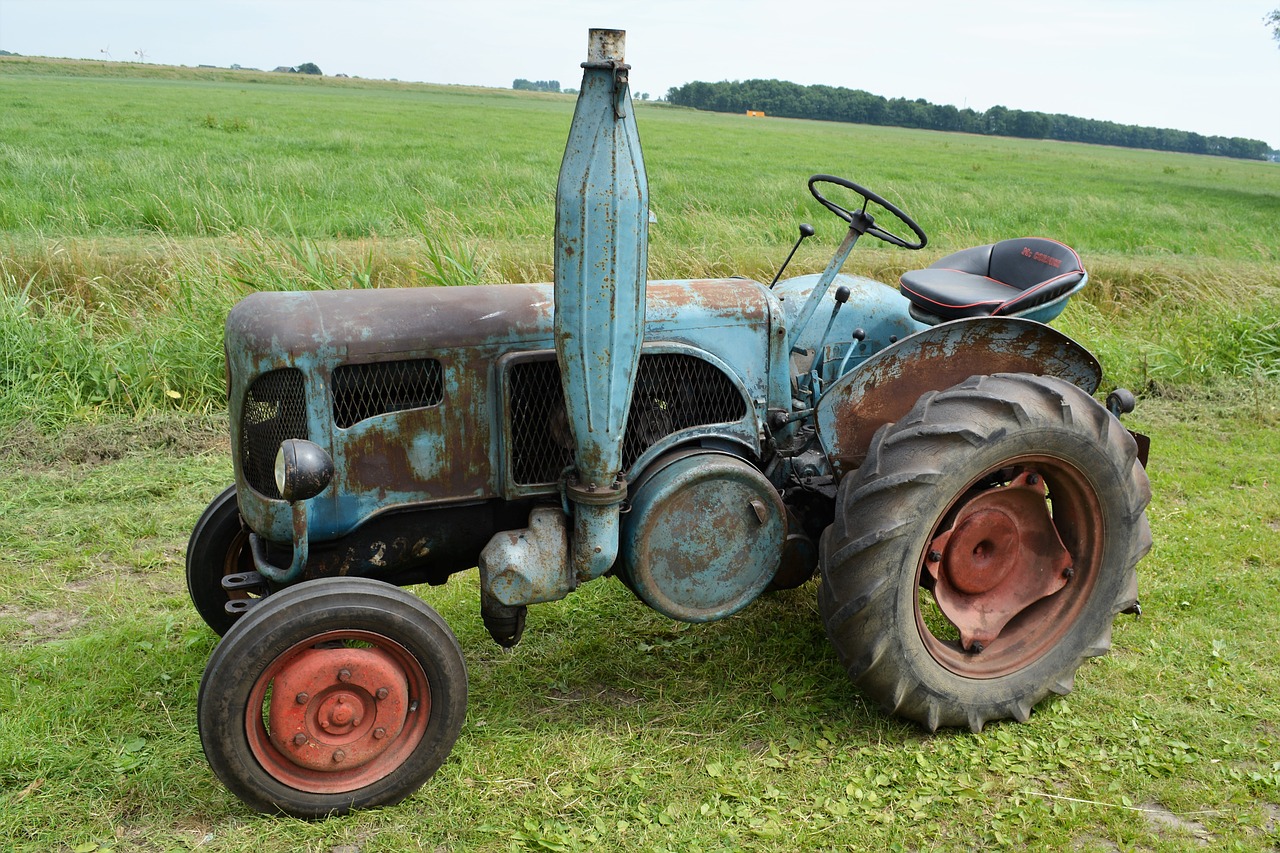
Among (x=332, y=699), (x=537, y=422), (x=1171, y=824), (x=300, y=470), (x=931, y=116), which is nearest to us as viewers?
(x=300, y=470)

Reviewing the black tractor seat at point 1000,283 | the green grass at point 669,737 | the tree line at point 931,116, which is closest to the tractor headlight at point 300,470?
the green grass at point 669,737

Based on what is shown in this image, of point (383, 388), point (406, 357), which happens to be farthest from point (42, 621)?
point (406, 357)

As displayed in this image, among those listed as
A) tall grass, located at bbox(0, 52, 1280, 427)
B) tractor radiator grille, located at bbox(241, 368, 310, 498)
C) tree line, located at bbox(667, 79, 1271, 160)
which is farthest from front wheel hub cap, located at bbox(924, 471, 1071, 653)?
tree line, located at bbox(667, 79, 1271, 160)

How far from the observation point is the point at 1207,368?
6.88m

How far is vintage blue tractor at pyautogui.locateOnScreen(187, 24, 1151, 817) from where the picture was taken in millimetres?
2494

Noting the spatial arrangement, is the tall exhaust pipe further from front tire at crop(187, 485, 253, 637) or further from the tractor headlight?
front tire at crop(187, 485, 253, 637)

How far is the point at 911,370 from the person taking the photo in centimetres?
307

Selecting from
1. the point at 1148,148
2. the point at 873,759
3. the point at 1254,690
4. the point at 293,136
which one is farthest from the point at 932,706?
the point at 1148,148

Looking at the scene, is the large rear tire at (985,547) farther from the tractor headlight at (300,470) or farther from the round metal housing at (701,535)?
the tractor headlight at (300,470)

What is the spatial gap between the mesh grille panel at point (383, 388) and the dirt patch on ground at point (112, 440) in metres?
2.86

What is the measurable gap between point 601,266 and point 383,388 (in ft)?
2.42

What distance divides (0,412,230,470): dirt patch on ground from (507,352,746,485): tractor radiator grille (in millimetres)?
2972

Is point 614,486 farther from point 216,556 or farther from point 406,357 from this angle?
point 216,556

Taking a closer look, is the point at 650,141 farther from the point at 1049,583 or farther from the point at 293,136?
the point at 1049,583
